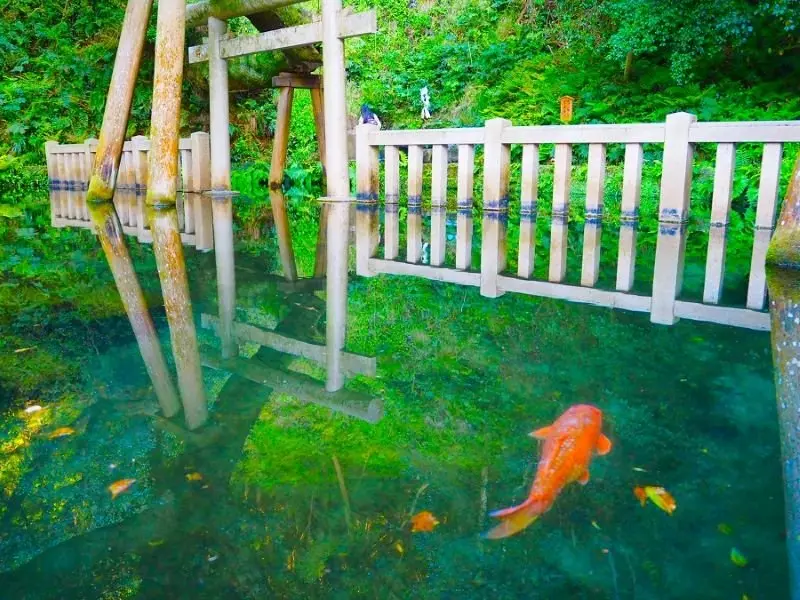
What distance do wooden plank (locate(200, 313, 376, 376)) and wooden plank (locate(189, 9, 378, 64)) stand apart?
688cm

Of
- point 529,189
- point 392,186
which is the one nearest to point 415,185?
→ point 392,186

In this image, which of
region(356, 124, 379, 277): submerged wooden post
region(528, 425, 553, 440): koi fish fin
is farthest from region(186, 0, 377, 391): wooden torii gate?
region(528, 425, 553, 440): koi fish fin

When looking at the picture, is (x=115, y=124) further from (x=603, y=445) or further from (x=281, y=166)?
(x=603, y=445)

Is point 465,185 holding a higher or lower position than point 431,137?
lower

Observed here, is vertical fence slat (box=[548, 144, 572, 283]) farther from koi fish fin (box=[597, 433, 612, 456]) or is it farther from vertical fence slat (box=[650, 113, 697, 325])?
koi fish fin (box=[597, 433, 612, 456])

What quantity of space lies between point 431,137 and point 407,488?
26.4 ft

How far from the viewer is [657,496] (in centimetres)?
182

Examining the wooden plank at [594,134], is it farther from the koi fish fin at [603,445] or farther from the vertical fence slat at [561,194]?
the koi fish fin at [603,445]

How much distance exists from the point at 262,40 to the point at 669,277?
316 inches

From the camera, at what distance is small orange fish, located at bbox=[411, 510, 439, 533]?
1648 mm

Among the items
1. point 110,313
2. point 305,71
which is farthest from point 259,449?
point 305,71

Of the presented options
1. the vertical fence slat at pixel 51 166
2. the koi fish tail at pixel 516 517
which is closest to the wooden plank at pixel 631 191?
the koi fish tail at pixel 516 517

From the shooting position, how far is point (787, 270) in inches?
189

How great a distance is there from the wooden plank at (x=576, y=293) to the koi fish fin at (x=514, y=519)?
2595mm
